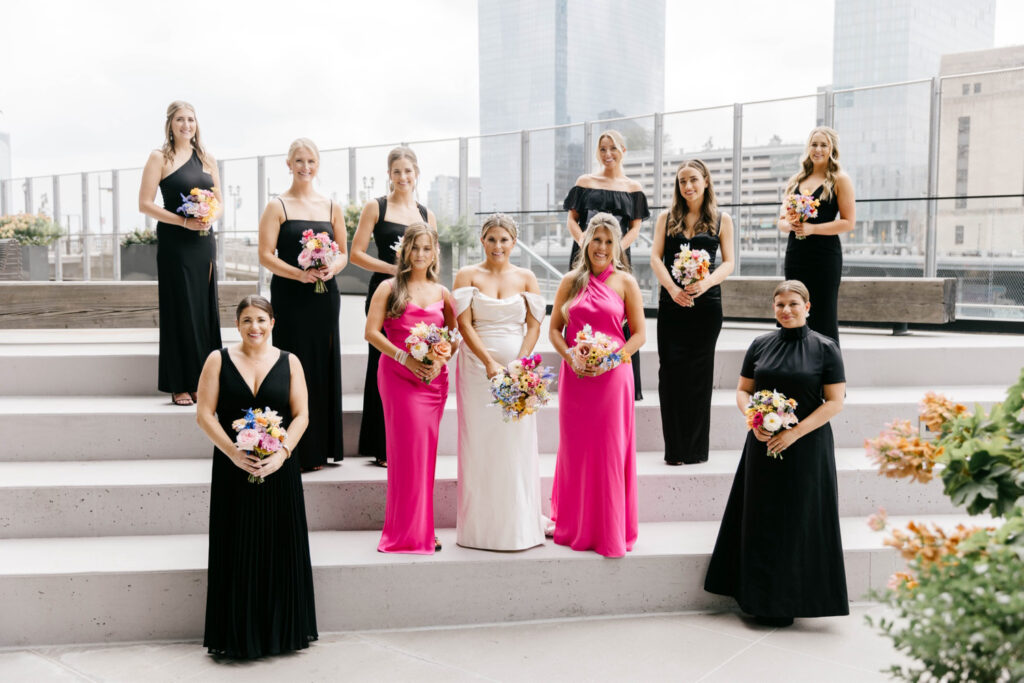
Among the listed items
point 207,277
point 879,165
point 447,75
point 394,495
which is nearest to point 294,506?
point 394,495

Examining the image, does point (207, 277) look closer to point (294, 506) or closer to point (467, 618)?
point (294, 506)

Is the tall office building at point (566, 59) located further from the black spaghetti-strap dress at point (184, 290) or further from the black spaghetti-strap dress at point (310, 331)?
the black spaghetti-strap dress at point (310, 331)

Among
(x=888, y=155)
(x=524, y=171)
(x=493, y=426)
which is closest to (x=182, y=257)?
(x=493, y=426)

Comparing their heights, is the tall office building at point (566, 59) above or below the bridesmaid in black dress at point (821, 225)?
above

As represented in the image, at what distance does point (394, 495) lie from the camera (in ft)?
15.4

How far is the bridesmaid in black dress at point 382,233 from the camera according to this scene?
205 inches

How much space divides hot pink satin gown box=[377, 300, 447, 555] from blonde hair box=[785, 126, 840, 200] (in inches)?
101

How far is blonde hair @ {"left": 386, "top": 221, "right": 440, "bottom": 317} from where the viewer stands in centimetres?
465

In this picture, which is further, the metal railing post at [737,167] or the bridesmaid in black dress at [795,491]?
the metal railing post at [737,167]

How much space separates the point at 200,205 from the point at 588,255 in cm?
238

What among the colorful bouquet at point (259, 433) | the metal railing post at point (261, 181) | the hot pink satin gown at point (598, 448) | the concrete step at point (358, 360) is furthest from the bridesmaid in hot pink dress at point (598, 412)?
the metal railing post at point (261, 181)

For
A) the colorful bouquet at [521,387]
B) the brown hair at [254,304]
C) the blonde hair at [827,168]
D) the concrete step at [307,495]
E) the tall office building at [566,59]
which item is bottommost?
the concrete step at [307,495]

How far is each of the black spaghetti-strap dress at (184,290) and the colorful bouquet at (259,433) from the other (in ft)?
5.67

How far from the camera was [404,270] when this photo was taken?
4715 mm
